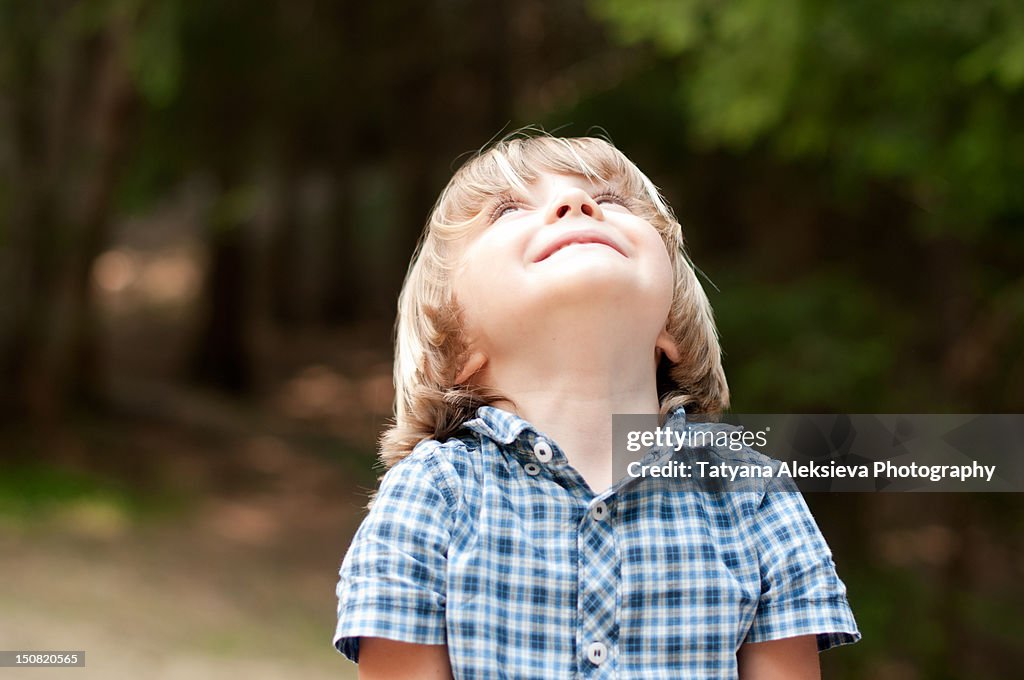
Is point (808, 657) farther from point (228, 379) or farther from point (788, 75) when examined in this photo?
point (228, 379)

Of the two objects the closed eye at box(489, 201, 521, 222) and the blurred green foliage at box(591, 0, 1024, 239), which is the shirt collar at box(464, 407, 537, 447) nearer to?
the closed eye at box(489, 201, 521, 222)

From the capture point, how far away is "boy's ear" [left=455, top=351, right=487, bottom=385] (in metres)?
1.62

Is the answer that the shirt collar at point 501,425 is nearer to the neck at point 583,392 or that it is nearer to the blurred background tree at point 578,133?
the neck at point 583,392

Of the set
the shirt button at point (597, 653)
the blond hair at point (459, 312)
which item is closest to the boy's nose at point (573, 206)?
the blond hair at point (459, 312)

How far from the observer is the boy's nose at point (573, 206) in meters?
1.57

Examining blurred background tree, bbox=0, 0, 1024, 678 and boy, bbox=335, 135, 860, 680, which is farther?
blurred background tree, bbox=0, 0, 1024, 678

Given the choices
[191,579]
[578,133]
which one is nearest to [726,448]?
[578,133]

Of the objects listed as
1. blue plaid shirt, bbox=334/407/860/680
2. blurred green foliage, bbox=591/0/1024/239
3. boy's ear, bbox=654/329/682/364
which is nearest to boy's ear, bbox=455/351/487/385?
blue plaid shirt, bbox=334/407/860/680

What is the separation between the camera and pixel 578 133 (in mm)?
7141

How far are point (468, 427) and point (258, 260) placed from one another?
15468 millimetres

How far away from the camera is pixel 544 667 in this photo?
1397 millimetres

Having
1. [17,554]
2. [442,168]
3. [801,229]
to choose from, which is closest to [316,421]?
[442,168]

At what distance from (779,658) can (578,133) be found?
5.95 meters

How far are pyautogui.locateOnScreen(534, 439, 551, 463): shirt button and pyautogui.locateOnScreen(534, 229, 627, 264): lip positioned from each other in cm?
25
